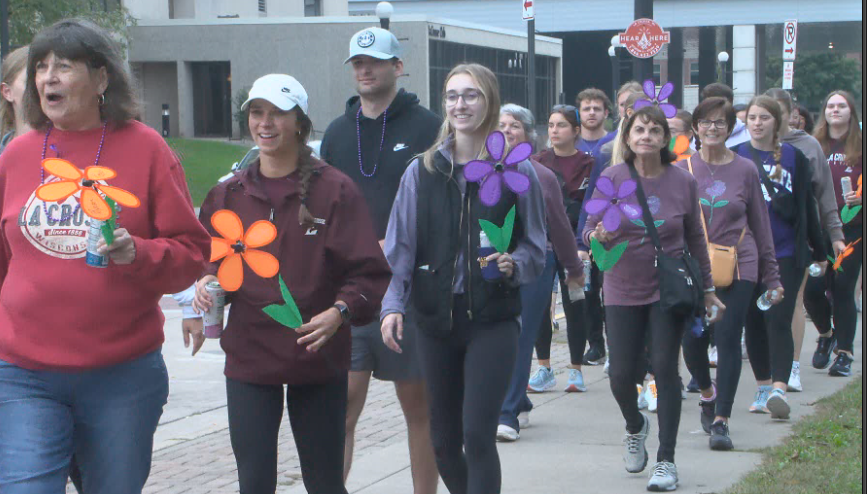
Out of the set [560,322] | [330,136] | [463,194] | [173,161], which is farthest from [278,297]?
[560,322]

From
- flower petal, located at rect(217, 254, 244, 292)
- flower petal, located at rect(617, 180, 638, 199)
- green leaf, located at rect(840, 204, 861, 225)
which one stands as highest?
flower petal, located at rect(617, 180, 638, 199)

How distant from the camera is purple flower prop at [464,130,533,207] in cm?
463

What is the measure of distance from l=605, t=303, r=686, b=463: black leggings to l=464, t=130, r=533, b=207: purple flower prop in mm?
1568

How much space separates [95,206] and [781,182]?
17.8 feet

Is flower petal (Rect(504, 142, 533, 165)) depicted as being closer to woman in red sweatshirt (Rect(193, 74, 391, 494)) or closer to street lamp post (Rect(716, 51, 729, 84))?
woman in red sweatshirt (Rect(193, 74, 391, 494))

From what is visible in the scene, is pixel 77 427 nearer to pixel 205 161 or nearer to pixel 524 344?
pixel 524 344

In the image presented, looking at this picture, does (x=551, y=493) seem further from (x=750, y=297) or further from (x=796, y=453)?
(x=750, y=297)

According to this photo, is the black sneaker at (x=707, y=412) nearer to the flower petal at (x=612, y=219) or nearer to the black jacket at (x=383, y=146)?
the flower petal at (x=612, y=219)

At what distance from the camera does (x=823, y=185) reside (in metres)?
8.33

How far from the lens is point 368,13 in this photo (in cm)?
6738

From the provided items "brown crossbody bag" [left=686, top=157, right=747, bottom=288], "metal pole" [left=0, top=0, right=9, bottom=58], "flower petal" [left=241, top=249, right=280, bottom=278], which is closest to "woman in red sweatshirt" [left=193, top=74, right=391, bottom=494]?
"flower petal" [left=241, top=249, right=280, bottom=278]

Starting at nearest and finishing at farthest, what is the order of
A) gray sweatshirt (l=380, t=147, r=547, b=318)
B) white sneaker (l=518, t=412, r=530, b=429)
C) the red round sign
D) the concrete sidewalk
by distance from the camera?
gray sweatshirt (l=380, t=147, r=547, b=318) < the concrete sidewalk < white sneaker (l=518, t=412, r=530, b=429) < the red round sign

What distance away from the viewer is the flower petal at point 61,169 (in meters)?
3.48

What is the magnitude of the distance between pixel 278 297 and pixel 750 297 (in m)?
3.74
